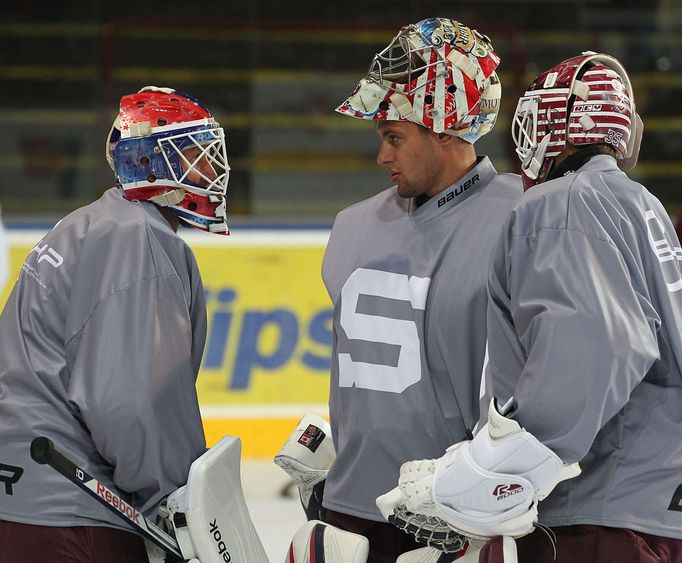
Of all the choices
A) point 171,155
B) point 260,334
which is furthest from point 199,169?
point 260,334

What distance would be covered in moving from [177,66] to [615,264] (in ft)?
17.1

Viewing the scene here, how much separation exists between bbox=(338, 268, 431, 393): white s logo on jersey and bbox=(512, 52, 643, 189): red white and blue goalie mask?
37cm

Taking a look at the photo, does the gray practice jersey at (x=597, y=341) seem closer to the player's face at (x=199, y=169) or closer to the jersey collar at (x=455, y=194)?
the jersey collar at (x=455, y=194)

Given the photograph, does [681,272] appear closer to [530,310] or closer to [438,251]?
[530,310]

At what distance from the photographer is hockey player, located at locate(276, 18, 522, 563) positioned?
201 centimetres

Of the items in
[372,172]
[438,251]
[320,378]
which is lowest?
[320,378]

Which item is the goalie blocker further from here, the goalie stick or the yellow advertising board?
the yellow advertising board

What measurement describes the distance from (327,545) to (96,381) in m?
0.53

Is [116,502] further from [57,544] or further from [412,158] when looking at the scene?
[412,158]

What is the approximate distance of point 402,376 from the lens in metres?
2.04

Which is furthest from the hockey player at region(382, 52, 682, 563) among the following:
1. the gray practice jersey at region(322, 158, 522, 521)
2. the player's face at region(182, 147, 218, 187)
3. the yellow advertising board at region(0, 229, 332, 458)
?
the yellow advertising board at region(0, 229, 332, 458)

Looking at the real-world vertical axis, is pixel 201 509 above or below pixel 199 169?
below

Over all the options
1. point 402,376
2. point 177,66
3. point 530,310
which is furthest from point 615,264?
point 177,66

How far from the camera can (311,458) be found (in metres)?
2.30
